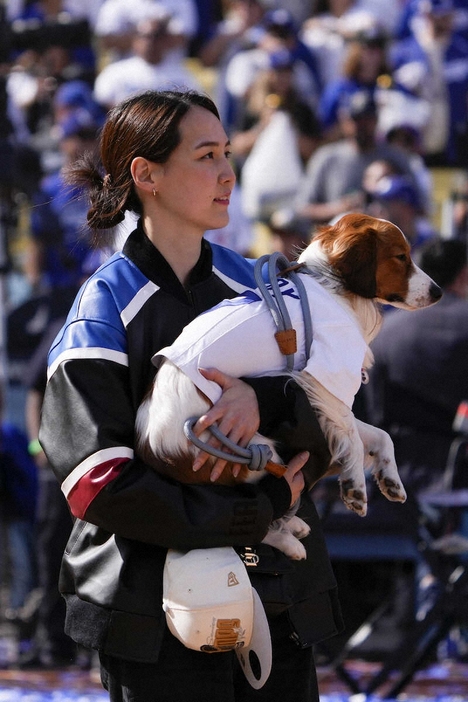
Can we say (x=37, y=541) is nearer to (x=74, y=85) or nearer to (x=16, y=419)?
(x=16, y=419)

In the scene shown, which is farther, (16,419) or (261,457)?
(16,419)

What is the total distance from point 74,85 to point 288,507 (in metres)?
7.21

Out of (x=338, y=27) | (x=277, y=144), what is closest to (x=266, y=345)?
(x=277, y=144)

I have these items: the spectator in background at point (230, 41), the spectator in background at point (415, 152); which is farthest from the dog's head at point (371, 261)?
the spectator in background at point (230, 41)

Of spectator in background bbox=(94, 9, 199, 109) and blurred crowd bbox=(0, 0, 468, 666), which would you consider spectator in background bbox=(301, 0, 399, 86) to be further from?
spectator in background bbox=(94, 9, 199, 109)

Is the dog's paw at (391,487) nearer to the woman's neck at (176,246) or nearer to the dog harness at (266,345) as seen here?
the dog harness at (266,345)

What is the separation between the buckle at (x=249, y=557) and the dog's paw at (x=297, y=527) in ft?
0.52

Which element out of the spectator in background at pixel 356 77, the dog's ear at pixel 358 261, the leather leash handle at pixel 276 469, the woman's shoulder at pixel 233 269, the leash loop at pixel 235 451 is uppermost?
the woman's shoulder at pixel 233 269

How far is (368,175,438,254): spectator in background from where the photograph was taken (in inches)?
275

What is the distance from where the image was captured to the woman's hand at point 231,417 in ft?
7.87

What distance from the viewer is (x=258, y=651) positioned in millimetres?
2342

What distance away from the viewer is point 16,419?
7469 mm

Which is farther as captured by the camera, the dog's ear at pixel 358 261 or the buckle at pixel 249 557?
the dog's ear at pixel 358 261

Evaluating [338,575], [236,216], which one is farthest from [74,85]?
[338,575]
